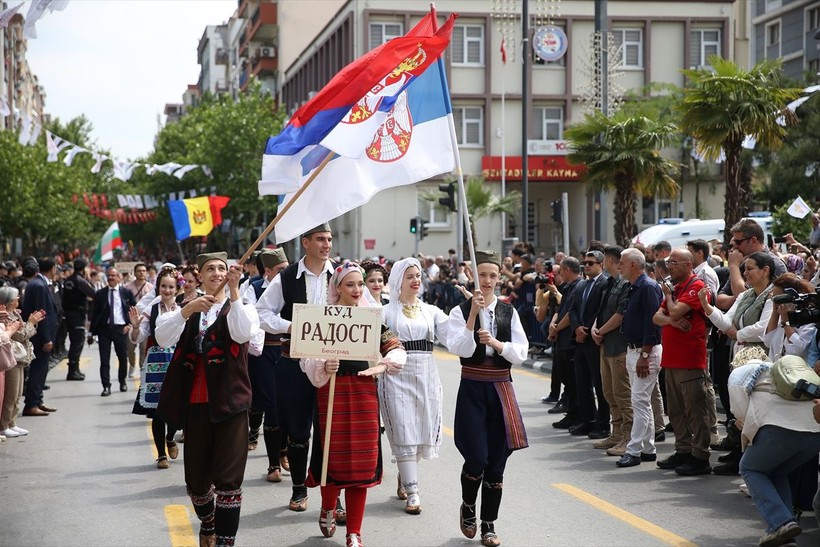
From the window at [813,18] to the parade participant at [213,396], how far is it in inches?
2039

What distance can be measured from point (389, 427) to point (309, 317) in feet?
5.89

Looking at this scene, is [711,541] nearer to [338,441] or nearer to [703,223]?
[338,441]

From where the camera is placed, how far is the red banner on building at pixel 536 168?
47.2 m

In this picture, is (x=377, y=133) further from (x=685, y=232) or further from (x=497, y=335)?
(x=685, y=232)

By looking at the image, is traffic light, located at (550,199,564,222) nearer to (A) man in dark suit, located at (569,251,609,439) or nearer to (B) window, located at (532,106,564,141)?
(A) man in dark suit, located at (569,251,609,439)

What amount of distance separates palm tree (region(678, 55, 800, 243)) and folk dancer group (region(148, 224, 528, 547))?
478 inches

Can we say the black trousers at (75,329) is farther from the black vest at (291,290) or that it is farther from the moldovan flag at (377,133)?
the moldovan flag at (377,133)

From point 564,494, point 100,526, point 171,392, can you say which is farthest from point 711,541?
point 100,526

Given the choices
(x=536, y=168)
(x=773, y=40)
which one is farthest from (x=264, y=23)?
(x=773, y=40)

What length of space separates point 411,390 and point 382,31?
132 ft

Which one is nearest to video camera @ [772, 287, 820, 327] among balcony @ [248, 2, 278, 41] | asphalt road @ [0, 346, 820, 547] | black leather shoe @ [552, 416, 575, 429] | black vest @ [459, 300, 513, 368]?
asphalt road @ [0, 346, 820, 547]

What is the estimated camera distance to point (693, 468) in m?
Result: 9.91

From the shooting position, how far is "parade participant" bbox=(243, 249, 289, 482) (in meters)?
9.81

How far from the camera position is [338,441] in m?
7.23
